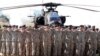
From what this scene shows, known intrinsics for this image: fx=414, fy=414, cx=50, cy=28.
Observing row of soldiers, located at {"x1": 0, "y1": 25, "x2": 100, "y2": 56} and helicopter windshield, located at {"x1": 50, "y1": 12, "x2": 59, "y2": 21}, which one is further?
helicopter windshield, located at {"x1": 50, "y1": 12, "x2": 59, "y2": 21}

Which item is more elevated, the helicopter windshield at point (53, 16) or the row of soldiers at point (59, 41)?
the helicopter windshield at point (53, 16)

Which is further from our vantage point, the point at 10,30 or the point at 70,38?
the point at 10,30

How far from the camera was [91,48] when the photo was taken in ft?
58.4

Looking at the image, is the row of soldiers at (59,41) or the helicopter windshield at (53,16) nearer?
the row of soldiers at (59,41)

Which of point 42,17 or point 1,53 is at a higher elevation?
point 42,17

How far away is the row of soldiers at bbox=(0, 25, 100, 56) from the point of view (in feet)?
57.2

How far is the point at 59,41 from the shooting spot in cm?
1752

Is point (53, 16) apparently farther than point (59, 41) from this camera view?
Yes

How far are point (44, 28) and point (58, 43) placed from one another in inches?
34.5

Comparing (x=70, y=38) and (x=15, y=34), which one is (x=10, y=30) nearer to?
(x=15, y=34)

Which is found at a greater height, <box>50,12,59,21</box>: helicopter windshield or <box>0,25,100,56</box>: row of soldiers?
<box>50,12,59,21</box>: helicopter windshield

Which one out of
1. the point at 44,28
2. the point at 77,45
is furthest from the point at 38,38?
the point at 77,45

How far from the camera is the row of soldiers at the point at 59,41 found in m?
17.4

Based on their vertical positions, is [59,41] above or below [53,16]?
below
